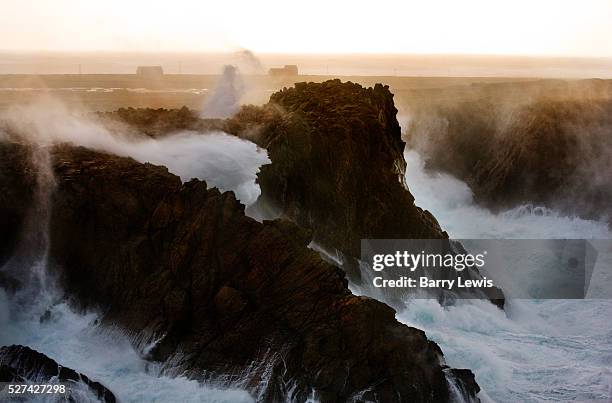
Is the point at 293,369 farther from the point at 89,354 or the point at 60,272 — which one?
the point at 60,272

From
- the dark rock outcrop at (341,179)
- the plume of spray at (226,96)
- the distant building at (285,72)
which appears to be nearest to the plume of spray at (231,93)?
the plume of spray at (226,96)

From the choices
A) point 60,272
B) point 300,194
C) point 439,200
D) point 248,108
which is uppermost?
point 248,108

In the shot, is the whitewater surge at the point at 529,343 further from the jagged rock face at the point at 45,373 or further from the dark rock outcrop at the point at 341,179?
the jagged rock face at the point at 45,373

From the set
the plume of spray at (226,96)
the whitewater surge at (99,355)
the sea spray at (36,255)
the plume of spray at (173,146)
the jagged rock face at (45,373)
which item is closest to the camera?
the jagged rock face at (45,373)

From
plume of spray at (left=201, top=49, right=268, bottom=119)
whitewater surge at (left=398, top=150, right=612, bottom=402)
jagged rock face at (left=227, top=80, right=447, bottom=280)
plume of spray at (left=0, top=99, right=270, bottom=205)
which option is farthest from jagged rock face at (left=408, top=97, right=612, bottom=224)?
plume of spray at (left=0, top=99, right=270, bottom=205)

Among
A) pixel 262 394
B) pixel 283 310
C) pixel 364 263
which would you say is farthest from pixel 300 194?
pixel 262 394

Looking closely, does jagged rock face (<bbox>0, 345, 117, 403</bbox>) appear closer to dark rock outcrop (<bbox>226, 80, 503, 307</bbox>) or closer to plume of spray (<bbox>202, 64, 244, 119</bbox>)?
dark rock outcrop (<bbox>226, 80, 503, 307</bbox>)
